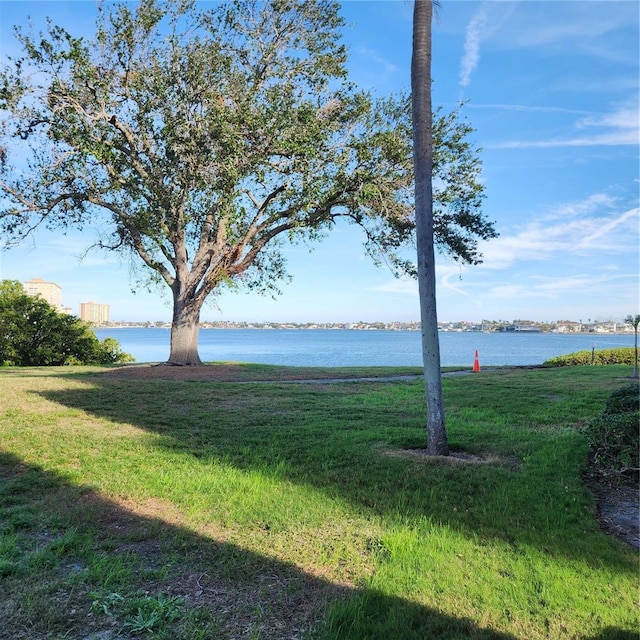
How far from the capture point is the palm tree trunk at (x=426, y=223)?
19.5 feet

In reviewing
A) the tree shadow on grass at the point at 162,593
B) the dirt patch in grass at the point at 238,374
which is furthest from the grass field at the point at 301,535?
the dirt patch in grass at the point at 238,374

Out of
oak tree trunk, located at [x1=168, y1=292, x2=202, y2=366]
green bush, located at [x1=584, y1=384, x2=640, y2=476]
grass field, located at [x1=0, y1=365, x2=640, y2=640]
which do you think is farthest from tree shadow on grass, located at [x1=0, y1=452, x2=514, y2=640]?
oak tree trunk, located at [x1=168, y1=292, x2=202, y2=366]

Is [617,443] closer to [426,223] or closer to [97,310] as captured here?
[426,223]

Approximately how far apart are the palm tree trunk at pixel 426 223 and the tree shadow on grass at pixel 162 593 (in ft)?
10.2

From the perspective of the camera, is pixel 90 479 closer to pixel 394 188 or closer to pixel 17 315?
pixel 394 188

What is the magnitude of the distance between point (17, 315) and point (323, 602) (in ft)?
70.6

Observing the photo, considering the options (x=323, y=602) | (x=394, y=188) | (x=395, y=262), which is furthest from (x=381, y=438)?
(x=395, y=262)

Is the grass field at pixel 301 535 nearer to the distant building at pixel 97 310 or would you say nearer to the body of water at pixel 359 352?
the body of water at pixel 359 352

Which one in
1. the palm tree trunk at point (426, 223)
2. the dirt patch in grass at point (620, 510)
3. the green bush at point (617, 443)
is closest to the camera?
the dirt patch in grass at point (620, 510)

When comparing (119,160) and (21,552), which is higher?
(119,160)

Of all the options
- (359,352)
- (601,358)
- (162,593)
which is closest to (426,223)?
(162,593)

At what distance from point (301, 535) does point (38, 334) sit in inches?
833

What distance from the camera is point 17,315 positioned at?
806 inches

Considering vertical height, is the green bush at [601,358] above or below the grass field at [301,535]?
above
